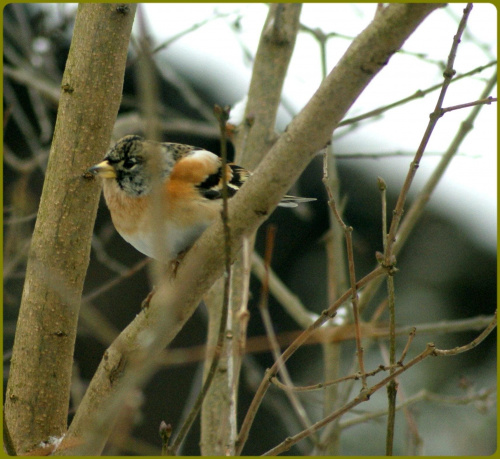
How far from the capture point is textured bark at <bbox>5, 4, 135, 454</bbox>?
97.4 inches

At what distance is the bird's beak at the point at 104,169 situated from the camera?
253cm

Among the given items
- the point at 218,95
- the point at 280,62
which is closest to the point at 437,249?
the point at 218,95

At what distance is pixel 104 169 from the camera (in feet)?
8.67

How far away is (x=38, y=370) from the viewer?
2.48m

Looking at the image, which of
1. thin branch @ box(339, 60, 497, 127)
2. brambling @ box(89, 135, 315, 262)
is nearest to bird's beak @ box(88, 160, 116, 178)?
brambling @ box(89, 135, 315, 262)

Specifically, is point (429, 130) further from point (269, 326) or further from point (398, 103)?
point (269, 326)

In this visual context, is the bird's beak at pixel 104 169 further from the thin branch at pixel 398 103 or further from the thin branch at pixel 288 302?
the thin branch at pixel 288 302

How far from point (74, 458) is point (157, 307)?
57 centimetres

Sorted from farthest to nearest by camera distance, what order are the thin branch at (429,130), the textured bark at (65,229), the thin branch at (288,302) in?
the thin branch at (288,302) → the textured bark at (65,229) → the thin branch at (429,130)

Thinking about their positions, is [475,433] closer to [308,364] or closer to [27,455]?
[308,364]

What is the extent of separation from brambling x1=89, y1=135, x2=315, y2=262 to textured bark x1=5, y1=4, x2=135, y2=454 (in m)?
0.19

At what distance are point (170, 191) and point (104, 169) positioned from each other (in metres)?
0.37

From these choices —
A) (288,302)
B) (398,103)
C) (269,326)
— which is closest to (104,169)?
(269,326)

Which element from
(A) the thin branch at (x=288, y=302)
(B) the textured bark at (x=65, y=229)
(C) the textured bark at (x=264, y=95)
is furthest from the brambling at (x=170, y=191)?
(A) the thin branch at (x=288, y=302)
